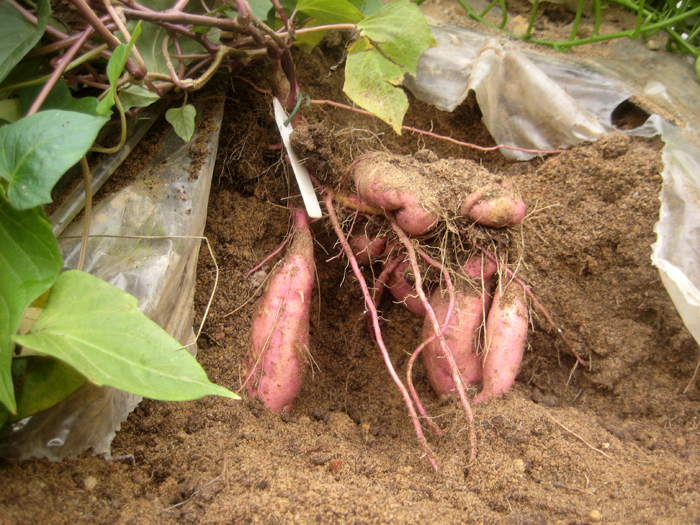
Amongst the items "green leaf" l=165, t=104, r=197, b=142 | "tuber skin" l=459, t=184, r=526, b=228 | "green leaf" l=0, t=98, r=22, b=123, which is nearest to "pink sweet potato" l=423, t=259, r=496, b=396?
"tuber skin" l=459, t=184, r=526, b=228

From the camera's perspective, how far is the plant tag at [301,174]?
1.03m

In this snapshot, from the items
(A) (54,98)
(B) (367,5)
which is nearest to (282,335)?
(A) (54,98)

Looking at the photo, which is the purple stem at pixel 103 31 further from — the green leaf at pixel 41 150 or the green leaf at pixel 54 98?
the green leaf at pixel 41 150

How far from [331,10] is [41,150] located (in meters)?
0.75

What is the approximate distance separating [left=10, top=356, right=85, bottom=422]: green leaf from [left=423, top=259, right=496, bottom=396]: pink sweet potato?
74cm

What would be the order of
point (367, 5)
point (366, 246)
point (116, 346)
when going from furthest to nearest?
point (367, 5) < point (366, 246) < point (116, 346)

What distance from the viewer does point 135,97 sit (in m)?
0.89

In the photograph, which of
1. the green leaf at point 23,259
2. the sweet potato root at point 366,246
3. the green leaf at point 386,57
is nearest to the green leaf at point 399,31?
the green leaf at point 386,57

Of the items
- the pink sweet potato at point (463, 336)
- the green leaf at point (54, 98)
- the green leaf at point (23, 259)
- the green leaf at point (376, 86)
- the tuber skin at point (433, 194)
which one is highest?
the green leaf at point (54, 98)

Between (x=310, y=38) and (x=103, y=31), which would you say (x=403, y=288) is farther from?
(x=103, y=31)

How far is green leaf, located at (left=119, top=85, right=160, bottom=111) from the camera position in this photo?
2.90ft

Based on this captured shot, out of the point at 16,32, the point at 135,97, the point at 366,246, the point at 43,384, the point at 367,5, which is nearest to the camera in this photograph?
the point at 43,384

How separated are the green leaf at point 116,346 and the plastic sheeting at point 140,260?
0.72 ft

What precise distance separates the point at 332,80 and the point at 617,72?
2.86ft
